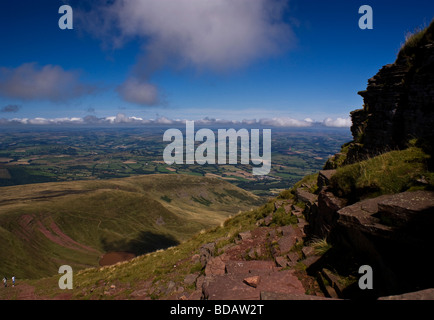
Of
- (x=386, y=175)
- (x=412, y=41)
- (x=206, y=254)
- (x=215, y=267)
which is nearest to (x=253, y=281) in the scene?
(x=215, y=267)

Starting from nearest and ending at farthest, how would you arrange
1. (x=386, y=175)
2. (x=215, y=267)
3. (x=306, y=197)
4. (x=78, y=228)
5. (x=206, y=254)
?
1. (x=386, y=175)
2. (x=215, y=267)
3. (x=206, y=254)
4. (x=306, y=197)
5. (x=78, y=228)

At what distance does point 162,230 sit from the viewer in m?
127

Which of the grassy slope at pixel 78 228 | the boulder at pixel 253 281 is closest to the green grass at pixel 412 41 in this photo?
the boulder at pixel 253 281

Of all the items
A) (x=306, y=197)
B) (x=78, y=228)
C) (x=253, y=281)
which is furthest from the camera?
(x=78, y=228)

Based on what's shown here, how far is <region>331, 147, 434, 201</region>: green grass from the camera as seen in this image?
931 centimetres

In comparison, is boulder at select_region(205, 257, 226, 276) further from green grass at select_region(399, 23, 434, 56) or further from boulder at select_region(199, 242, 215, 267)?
green grass at select_region(399, 23, 434, 56)

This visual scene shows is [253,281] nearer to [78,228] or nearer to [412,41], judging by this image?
[412,41]

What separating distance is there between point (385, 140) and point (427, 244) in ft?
45.3

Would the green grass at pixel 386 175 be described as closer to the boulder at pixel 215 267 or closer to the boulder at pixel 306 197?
the boulder at pixel 306 197

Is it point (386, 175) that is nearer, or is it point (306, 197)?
point (386, 175)

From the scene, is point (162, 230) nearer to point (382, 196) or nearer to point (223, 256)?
point (223, 256)

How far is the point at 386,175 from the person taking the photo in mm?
10148
